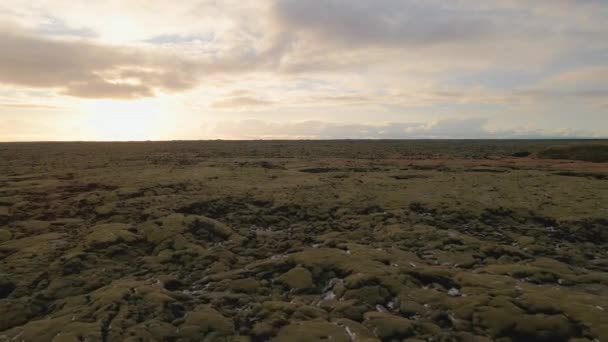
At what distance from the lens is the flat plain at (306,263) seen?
596 inches

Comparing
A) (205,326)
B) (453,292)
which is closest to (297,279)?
(205,326)

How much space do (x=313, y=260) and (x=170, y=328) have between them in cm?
865

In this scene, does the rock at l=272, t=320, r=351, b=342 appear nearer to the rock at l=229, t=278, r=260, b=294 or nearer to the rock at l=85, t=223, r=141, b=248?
the rock at l=229, t=278, r=260, b=294

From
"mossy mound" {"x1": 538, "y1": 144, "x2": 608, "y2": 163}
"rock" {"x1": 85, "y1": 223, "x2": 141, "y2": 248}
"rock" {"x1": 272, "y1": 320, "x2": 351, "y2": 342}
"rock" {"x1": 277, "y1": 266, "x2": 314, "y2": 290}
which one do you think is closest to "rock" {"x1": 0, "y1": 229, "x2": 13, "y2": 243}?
"rock" {"x1": 85, "y1": 223, "x2": 141, "y2": 248}

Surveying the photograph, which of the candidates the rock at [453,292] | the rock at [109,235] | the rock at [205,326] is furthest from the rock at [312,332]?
the rock at [109,235]

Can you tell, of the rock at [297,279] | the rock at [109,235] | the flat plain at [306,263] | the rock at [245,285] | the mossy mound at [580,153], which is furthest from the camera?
the mossy mound at [580,153]

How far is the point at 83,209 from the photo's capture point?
33.8 metres

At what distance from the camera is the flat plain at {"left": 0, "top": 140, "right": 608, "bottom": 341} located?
49.7 ft

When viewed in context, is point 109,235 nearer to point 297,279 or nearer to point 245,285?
point 245,285

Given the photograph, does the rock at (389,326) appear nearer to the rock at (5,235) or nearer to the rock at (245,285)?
the rock at (245,285)

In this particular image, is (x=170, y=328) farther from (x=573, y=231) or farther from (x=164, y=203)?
(x=573, y=231)

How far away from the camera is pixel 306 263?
21.5 m

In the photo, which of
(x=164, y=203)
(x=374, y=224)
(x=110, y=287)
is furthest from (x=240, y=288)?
(x=164, y=203)

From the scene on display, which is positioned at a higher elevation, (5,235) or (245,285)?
(5,235)
